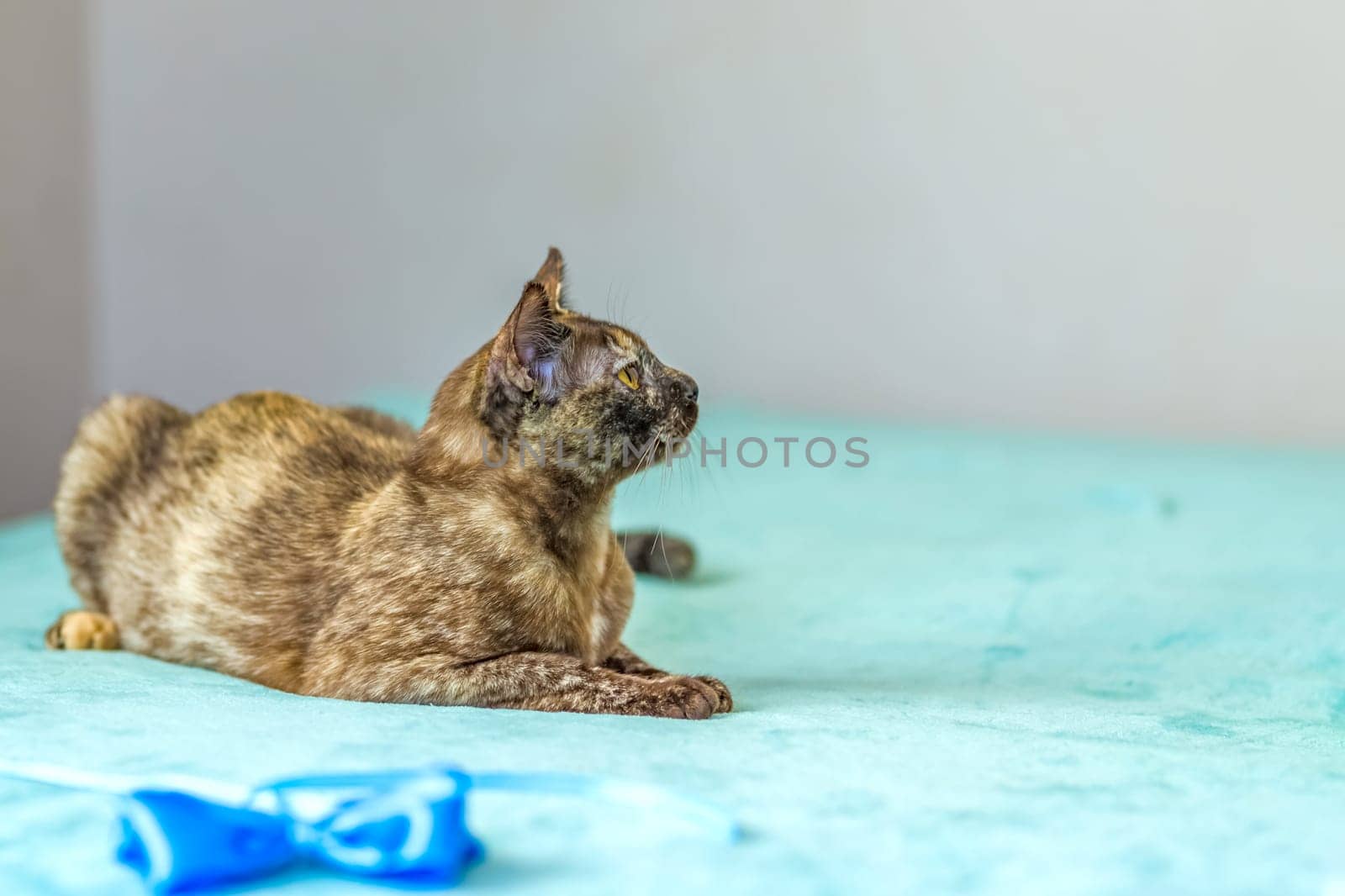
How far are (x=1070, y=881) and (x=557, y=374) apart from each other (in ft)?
3.18

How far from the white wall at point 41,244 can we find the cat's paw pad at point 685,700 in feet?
12.1

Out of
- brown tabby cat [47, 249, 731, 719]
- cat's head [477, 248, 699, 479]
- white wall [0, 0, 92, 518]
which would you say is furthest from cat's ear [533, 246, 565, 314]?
white wall [0, 0, 92, 518]

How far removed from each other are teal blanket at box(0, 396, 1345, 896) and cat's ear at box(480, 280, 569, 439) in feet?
1.09

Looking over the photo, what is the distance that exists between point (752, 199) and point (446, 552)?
3933mm

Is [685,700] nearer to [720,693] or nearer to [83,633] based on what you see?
[720,693]

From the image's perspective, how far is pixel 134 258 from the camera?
5.26 m

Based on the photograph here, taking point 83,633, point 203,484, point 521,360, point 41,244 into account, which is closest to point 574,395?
point 521,360

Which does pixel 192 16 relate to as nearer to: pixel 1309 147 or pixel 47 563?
pixel 47 563

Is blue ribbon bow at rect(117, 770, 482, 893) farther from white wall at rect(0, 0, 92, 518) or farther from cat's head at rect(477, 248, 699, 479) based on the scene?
white wall at rect(0, 0, 92, 518)

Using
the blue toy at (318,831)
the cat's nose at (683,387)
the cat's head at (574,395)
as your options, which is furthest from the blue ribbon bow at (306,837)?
the cat's nose at (683,387)

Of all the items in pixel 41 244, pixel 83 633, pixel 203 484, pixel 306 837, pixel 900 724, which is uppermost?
pixel 41 244

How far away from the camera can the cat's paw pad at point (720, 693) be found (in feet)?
5.38

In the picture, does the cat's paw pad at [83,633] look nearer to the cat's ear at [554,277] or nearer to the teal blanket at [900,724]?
the teal blanket at [900,724]

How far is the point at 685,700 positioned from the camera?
162 centimetres
